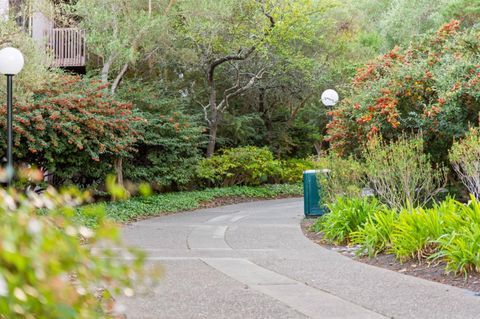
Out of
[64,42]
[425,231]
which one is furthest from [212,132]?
[425,231]

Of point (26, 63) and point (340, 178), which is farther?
point (26, 63)

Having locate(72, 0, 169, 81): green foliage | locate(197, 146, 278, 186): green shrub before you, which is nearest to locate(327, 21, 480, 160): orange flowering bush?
locate(72, 0, 169, 81): green foliage

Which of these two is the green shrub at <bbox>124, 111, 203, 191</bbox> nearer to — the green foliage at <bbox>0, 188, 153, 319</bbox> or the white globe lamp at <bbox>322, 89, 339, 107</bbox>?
the white globe lamp at <bbox>322, 89, 339, 107</bbox>

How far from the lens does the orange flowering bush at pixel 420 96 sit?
1233cm

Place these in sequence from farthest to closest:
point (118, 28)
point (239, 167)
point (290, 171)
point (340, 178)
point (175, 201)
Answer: point (290, 171), point (239, 167), point (118, 28), point (175, 201), point (340, 178)

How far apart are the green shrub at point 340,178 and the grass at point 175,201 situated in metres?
4.65

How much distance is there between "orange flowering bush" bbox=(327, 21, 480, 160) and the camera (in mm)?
12328

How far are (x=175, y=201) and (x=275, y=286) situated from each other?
39.1 ft

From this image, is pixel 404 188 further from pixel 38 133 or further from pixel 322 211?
pixel 38 133

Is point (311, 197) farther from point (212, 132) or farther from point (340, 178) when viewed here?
point (212, 132)

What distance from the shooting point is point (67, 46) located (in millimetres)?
21250

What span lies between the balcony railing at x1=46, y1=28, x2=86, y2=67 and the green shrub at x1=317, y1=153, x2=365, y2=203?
11.1 m

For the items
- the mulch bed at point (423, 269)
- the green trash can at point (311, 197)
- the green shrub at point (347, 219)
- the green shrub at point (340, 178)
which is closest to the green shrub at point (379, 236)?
the mulch bed at point (423, 269)

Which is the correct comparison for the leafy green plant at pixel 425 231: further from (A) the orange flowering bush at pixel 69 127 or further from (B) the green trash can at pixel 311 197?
(A) the orange flowering bush at pixel 69 127
